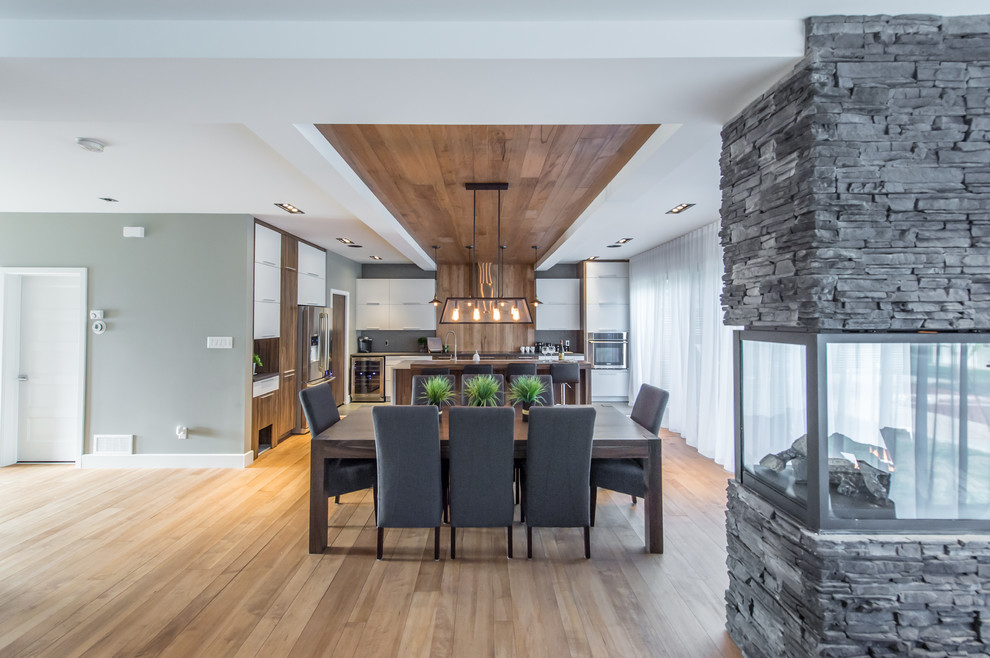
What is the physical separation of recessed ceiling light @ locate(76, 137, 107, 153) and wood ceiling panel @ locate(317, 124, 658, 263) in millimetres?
1482

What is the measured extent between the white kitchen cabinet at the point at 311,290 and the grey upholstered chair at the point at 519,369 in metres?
3.03

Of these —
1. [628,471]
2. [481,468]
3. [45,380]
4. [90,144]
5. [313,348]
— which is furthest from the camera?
[313,348]

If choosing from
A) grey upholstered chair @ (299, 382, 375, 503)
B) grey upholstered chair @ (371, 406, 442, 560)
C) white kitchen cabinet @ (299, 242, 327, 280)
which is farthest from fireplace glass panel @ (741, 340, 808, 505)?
white kitchen cabinet @ (299, 242, 327, 280)

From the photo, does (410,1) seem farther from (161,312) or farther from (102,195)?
(161,312)

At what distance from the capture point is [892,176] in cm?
166

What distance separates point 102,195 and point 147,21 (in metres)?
3.21

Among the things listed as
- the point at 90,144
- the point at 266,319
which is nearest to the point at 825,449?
the point at 90,144

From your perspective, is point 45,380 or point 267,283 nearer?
point 45,380

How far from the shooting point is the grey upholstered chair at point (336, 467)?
3.09 m

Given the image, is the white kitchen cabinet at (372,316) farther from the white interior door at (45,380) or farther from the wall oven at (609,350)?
the white interior door at (45,380)

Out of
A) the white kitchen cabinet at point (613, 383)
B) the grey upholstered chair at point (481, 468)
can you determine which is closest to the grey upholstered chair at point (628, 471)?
the grey upholstered chair at point (481, 468)

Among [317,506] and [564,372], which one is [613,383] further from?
[317,506]

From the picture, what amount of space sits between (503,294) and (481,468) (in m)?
5.76

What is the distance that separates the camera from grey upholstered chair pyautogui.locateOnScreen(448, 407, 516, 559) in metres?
2.76
